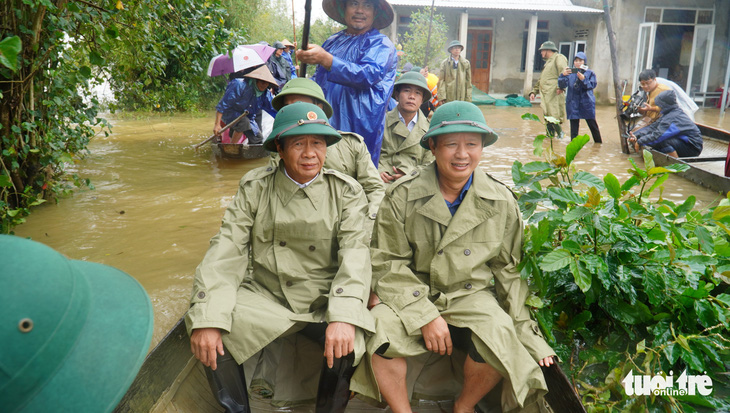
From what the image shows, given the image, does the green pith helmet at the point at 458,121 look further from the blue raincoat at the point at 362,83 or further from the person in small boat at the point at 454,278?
the blue raincoat at the point at 362,83

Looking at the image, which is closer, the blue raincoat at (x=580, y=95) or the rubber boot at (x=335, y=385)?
the rubber boot at (x=335, y=385)

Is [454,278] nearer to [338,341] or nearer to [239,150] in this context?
[338,341]

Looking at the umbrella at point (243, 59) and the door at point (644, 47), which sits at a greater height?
the door at point (644, 47)

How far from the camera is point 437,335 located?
2.24 m

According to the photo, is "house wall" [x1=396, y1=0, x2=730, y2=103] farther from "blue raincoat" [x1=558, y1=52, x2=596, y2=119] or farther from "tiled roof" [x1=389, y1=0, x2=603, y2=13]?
"blue raincoat" [x1=558, y1=52, x2=596, y2=119]

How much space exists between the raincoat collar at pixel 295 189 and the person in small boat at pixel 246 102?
4.44 metres

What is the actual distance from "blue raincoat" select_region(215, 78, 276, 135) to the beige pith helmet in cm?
350

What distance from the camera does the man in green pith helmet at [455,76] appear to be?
36.1 ft

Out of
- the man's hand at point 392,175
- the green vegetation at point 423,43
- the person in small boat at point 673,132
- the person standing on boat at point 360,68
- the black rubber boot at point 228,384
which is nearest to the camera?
the black rubber boot at point 228,384

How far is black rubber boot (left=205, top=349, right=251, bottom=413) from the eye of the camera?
2.22m

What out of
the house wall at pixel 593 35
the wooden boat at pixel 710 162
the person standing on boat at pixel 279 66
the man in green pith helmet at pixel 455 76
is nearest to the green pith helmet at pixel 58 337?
the wooden boat at pixel 710 162

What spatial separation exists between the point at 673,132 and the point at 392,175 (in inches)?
200

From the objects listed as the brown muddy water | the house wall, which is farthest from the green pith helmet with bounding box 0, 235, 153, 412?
the house wall

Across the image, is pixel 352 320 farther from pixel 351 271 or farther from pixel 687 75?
pixel 687 75
